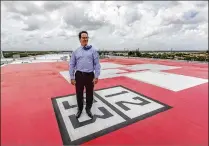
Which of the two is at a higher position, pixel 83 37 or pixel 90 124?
pixel 83 37

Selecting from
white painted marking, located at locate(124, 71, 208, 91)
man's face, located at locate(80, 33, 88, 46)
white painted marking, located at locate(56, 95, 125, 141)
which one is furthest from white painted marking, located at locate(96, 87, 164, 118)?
white painted marking, located at locate(124, 71, 208, 91)

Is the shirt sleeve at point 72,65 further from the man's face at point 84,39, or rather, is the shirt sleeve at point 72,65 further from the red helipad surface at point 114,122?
the red helipad surface at point 114,122

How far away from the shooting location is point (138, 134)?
3066mm

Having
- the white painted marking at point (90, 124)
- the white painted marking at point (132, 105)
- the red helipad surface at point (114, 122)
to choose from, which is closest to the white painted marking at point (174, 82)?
the red helipad surface at point (114, 122)

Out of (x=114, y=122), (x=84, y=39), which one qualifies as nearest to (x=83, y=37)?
(x=84, y=39)

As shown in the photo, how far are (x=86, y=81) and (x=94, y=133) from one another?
1037mm

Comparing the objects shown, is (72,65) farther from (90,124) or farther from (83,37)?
(90,124)

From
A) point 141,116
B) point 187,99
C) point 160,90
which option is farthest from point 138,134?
point 160,90

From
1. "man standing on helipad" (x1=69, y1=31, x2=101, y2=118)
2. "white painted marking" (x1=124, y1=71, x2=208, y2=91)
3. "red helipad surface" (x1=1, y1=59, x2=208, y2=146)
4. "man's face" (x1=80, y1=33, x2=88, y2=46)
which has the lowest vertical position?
"red helipad surface" (x1=1, y1=59, x2=208, y2=146)

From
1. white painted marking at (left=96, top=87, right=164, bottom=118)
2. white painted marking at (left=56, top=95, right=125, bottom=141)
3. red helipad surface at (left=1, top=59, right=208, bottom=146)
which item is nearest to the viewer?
red helipad surface at (left=1, top=59, right=208, bottom=146)

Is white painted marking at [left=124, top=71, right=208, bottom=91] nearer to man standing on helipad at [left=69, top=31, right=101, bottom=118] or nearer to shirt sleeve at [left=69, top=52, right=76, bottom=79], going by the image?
man standing on helipad at [left=69, top=31, right=101, bottom=118]

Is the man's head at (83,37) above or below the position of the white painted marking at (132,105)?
above

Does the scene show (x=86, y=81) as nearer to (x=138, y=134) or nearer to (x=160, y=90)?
A: (x=138, y=134)

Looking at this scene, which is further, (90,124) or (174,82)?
(174,82)
